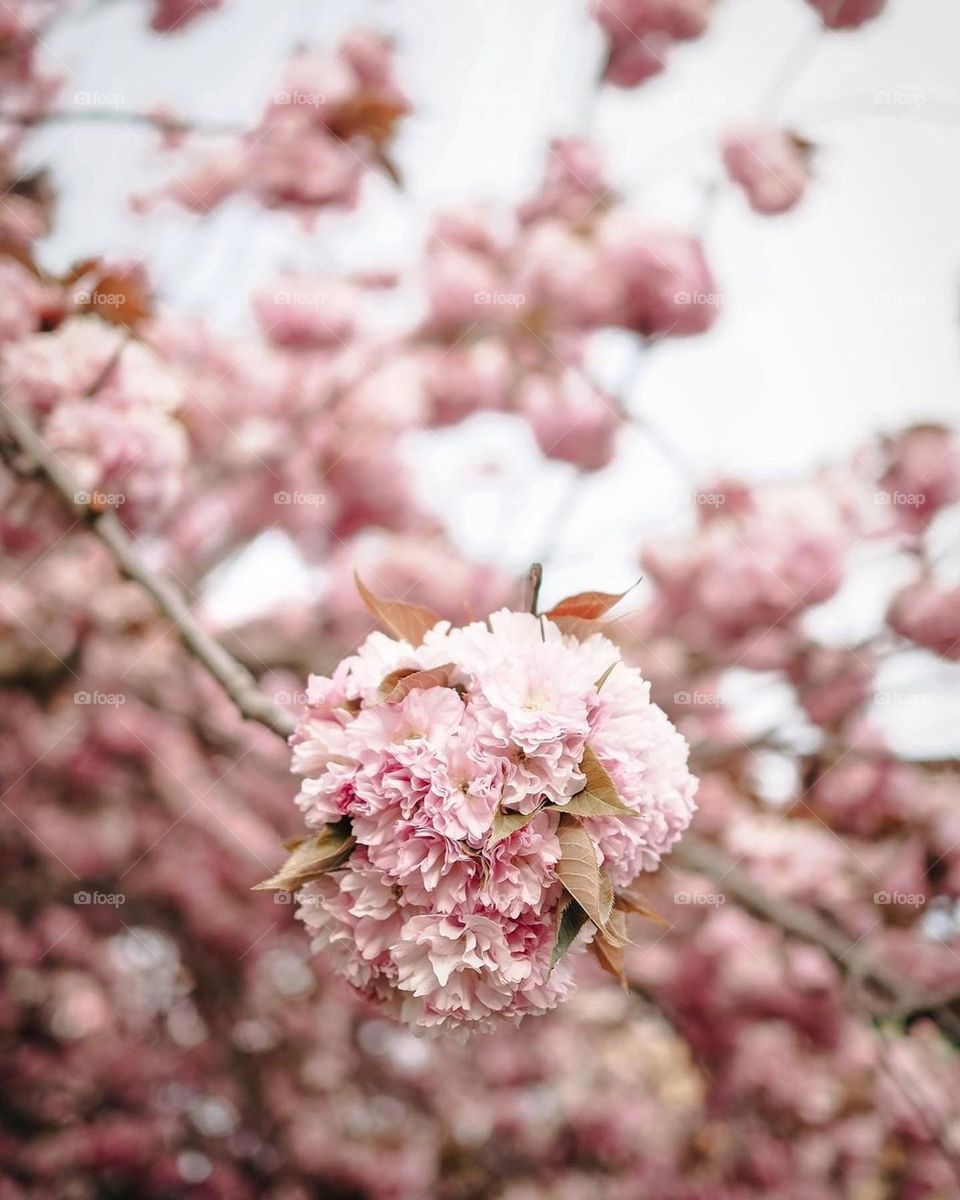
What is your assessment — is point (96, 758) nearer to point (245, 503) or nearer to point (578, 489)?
point (245, 503)

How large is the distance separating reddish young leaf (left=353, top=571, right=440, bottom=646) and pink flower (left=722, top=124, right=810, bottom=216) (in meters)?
2.11

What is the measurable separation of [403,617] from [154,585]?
493mm

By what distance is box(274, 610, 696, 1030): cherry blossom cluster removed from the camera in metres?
0.75

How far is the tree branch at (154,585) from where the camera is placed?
103 centimetres

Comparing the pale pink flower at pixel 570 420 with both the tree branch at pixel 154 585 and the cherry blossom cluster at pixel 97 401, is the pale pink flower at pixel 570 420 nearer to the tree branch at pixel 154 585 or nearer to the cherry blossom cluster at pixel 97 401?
the cherry blossom cluster at pixel 97 401

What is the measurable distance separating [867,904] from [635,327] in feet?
6.56

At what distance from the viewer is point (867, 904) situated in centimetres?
301

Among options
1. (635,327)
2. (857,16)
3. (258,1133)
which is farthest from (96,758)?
(857,16)
